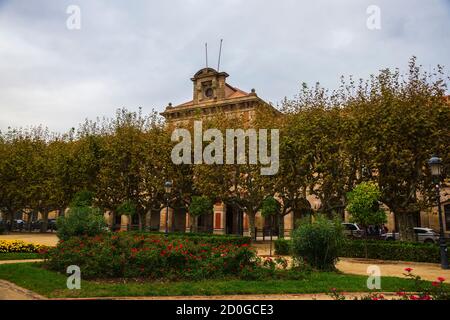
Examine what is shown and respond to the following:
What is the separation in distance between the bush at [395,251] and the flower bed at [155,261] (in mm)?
10403

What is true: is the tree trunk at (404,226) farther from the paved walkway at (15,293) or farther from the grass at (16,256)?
the paved walkway at (15,293)

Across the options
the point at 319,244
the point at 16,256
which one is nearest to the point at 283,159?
the point at 319,244

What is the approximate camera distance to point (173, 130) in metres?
34.9

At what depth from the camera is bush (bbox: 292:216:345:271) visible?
1479 cm

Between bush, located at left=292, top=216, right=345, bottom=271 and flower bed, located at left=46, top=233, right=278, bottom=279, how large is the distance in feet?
7.96

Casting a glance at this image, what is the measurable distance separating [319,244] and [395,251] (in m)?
7.87

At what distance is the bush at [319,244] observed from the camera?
582 inches

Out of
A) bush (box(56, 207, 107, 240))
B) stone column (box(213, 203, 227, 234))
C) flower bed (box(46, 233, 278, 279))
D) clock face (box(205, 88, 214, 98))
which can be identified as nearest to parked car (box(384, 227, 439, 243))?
stone column (box(213, 203, 227, 234))

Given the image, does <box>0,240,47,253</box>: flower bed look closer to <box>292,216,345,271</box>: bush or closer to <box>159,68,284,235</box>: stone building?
<box>292,216,345,271</box>: bush

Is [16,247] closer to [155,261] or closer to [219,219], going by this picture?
[155,261]

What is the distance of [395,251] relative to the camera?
20.3 m
